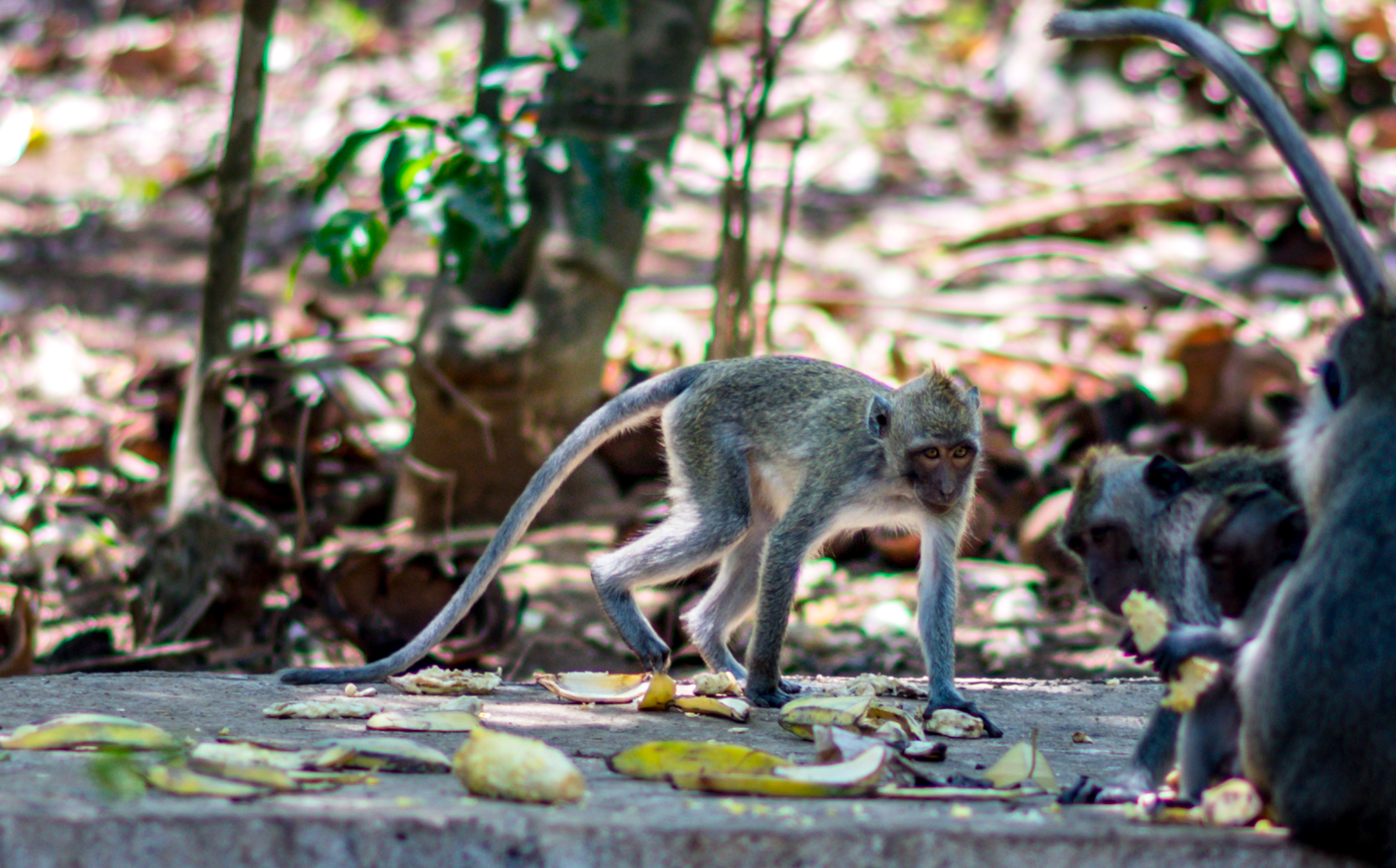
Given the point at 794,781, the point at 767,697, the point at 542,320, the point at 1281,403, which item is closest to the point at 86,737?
the point at 794,781

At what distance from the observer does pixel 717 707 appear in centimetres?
429

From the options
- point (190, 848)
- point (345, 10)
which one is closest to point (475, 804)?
point (190, 848)

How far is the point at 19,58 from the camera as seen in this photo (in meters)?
14.9

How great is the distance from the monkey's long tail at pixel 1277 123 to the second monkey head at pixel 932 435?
5.86ft

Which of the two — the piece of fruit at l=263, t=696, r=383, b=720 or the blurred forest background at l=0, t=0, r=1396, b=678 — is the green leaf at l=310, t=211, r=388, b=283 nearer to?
the blurred forest background at l=0, t=0, r=1396, b=678

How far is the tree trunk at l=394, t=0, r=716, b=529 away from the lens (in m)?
7.09

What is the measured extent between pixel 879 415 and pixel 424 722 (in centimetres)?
189

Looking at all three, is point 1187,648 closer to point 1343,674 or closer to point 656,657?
point 1343,674

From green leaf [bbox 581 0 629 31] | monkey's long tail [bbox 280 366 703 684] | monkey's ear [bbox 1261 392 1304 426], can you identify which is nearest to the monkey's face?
monkey's long tail [bbox 280 366 703 684]

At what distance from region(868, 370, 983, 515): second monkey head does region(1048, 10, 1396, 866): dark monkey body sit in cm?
171

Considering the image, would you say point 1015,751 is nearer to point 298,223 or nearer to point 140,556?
point 140,556

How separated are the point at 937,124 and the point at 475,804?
1220 centimetres

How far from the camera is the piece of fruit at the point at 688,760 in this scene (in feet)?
10.6

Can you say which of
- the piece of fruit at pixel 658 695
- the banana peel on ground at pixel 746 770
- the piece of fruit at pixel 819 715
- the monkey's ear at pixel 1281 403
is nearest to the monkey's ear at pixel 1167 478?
the banana peel on ground at pixel 746 770
